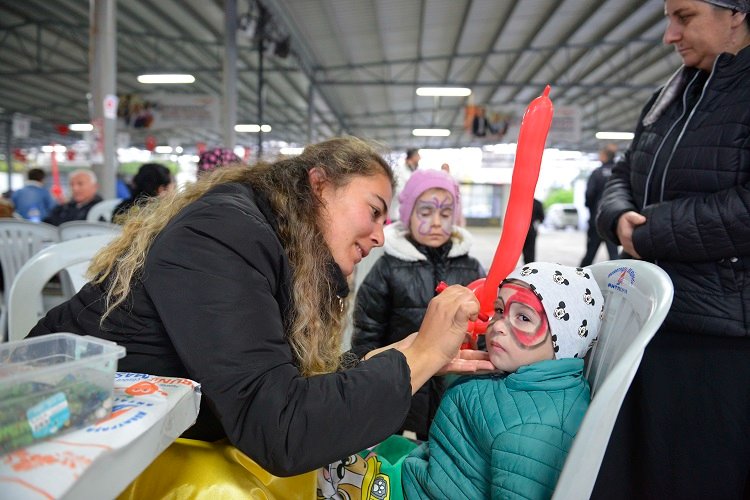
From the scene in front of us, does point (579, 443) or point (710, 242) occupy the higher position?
point (710, 242)

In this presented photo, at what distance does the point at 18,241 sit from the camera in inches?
137

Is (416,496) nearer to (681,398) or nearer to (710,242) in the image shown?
(681,398)

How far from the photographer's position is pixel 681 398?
1454 millimetres

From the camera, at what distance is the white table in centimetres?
52

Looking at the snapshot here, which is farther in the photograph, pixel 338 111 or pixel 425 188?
pixel 338 111

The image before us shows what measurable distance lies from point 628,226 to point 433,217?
0.89 metres

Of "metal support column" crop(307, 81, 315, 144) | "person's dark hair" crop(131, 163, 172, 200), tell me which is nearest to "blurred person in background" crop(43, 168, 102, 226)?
"person's dark hair" crop(131, 163, 172, 200)

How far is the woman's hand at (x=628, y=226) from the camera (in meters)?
1.52

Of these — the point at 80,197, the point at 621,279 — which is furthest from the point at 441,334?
the point at 80,197

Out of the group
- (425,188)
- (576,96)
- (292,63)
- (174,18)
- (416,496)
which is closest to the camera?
(416,496)

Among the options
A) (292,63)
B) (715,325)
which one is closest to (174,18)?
(292,63)

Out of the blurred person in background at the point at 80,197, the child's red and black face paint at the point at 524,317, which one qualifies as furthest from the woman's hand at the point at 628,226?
the blurred person in background at the point at 80,197

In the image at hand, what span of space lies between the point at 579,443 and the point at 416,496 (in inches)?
20.6

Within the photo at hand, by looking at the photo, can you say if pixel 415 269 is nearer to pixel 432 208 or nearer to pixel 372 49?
pixel 432 208
